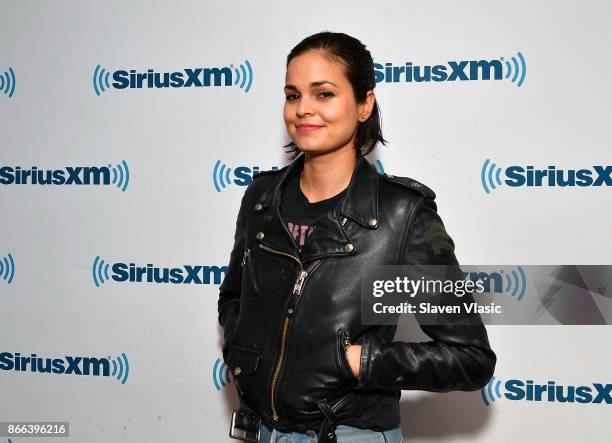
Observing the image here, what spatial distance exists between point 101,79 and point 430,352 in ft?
4.95

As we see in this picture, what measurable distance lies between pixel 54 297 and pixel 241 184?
2.64 feet

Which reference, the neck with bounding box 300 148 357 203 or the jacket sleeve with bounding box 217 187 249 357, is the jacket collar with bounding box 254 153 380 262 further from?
the jacket sleeve with bounding box 217 187 249 357

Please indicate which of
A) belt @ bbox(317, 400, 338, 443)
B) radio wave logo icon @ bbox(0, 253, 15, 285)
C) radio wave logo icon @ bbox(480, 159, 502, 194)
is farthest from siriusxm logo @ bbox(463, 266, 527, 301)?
radio wave logo icon @ bbox(0, 253, 15, 285)

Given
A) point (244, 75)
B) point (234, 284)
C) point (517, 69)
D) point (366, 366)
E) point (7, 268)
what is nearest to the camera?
point (366, 366)

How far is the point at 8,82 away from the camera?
222 cm

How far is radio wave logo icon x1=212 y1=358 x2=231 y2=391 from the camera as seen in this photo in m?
2.08

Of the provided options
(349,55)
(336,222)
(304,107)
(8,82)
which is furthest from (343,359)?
(8,82)

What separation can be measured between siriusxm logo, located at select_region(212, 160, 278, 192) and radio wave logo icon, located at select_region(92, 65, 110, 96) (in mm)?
488

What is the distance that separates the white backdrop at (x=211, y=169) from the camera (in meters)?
1.83

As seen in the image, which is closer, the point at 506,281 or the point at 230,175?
the point at 506,281

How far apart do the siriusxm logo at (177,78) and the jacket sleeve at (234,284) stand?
24.6 inches

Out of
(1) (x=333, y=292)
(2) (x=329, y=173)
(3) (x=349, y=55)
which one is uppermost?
(3) (x=349, y=55)

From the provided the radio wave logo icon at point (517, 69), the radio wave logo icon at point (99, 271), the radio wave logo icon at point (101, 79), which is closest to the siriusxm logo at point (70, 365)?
the radio wave logo icon at point (99, 271)

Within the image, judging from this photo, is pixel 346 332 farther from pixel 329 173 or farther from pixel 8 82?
pixel 8 82
